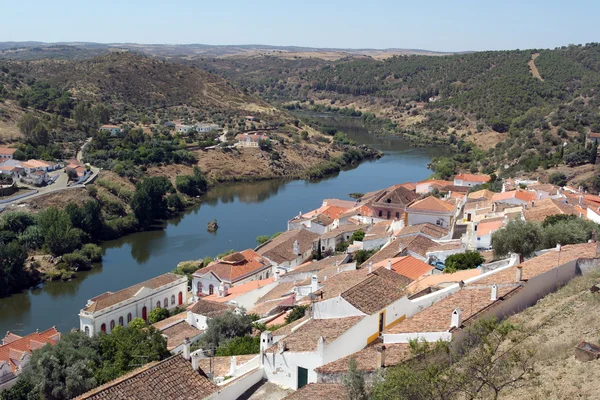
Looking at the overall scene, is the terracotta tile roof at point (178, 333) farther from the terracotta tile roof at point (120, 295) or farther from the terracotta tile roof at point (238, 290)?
the terracotta tile roof at point (120, 295)

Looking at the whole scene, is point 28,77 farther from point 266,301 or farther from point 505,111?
point 266,301

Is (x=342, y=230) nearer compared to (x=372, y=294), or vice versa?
(x=372, y=294)

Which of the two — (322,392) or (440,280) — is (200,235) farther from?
(322,392)

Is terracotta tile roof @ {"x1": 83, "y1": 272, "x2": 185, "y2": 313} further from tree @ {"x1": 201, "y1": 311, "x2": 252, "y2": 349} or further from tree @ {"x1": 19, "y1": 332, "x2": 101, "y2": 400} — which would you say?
tree @ {"x1": 201, "y1": 311, "x2": 252, "y2": 349}

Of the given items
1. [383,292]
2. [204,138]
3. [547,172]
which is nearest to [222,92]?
[204,138]

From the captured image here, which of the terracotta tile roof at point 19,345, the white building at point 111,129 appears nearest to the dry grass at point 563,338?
the terracotta tile roof at point 19,345

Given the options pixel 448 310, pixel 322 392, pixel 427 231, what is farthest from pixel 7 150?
pixel 322 392

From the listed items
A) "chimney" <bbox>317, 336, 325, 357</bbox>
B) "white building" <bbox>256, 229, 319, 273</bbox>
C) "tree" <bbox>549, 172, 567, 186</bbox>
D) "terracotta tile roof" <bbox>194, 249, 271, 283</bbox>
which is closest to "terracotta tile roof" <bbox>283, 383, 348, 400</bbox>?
"chimney" <bbox>317, 336, 325, 357</bbox>
